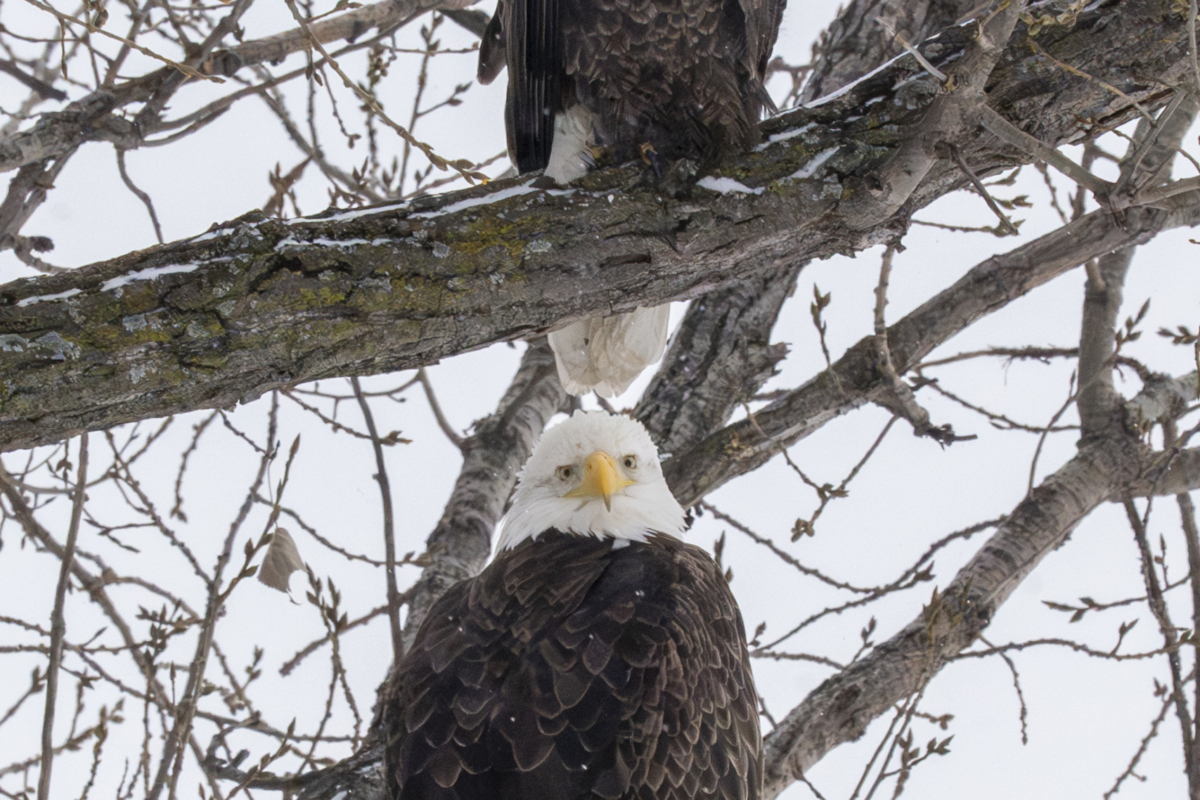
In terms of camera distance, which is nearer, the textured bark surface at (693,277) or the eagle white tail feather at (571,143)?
the textured bark surface at (693,277)

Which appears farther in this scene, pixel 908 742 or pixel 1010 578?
pixel 1010 578

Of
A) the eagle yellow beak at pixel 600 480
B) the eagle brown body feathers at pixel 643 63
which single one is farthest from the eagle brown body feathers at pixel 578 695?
the eagle brown body feathers at pixel 643 63

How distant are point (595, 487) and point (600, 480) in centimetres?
4

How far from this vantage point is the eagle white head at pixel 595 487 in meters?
2.70

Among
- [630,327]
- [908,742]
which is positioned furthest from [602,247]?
[908,742]

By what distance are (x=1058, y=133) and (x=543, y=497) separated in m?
1.72

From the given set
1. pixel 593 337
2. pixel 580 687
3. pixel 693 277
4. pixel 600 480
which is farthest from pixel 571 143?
pixel 580 687

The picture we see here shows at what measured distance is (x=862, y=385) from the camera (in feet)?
9.10

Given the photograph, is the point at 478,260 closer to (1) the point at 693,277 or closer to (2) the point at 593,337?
(1) the point at 693,277

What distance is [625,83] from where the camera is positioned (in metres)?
2.75

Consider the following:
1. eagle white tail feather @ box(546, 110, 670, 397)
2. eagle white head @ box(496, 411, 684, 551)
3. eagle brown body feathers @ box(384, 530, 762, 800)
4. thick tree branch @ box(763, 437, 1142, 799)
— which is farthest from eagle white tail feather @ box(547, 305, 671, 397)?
thick tree branch @ box(763, 437, 1142, 799)

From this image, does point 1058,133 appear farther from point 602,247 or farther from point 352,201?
point 352,201

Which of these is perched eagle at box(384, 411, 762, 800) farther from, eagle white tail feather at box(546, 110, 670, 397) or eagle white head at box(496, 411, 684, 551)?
eagle white tail feather at box(546, 110, 670, 397)

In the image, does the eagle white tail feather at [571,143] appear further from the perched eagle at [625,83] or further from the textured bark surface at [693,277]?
the textured bark surface at [693,277]
